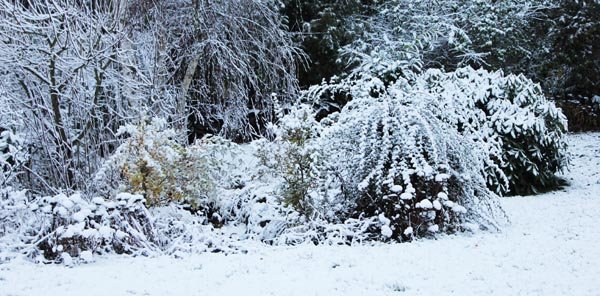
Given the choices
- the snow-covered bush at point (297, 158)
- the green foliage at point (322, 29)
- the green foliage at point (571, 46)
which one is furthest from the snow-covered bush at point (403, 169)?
the green foliage at point (571, 46)

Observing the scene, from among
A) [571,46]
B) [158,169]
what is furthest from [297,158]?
[571,46]

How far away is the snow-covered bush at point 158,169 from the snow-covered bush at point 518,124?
371 centimetres

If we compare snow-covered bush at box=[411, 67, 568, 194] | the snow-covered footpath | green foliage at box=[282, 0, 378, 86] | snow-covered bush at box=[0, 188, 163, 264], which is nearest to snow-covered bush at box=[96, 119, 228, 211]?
snow-covered bush at box=[0, 188, 163, 264]

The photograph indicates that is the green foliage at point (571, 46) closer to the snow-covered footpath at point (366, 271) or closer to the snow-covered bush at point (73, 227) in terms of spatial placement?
the snow-covered footpath at point (366, 271)

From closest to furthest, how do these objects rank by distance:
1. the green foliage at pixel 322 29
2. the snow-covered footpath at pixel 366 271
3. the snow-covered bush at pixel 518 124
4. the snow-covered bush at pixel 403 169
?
the snow-covered footpath at pixel 366 271
the snow-covered bush at pixel 403 169
the snow-covered bush at pixel 518 124
the green foliage at pixel 322 29

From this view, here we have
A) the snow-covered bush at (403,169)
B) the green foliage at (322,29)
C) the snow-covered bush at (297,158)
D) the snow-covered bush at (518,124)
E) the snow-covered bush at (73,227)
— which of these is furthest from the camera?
the green foliage at (322,29)

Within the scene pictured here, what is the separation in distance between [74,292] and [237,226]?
3316 millimetres

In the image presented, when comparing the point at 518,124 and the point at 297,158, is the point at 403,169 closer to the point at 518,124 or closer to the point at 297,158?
the point at 297,158

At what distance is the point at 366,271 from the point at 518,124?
5.36 metres

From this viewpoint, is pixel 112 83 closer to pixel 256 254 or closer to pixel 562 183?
pixel 256 254

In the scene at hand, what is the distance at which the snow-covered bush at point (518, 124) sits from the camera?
28.7 ft

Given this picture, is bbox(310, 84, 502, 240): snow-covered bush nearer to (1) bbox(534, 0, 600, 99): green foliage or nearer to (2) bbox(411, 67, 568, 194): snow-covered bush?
(2) bbox(411, 67, 568, 194): snow-covered bush

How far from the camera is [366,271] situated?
4367 mm

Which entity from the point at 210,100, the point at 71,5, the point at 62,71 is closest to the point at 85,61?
the point at 62,71
